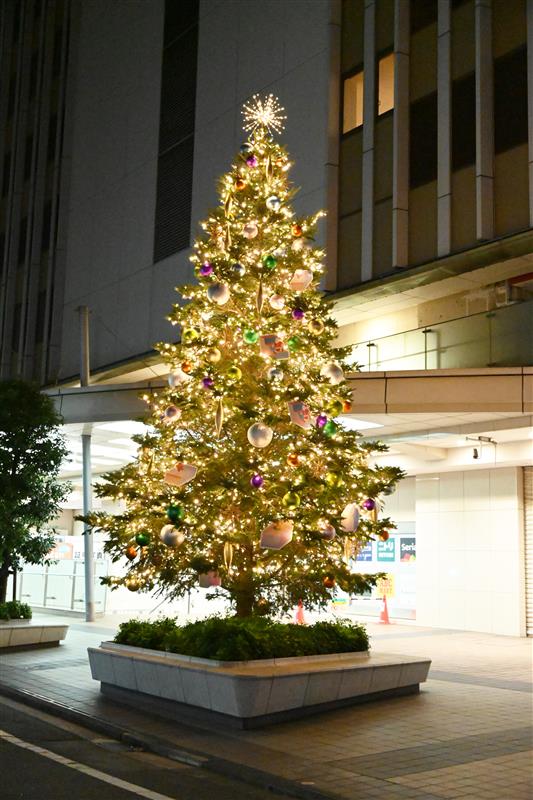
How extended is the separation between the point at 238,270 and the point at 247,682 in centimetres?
587

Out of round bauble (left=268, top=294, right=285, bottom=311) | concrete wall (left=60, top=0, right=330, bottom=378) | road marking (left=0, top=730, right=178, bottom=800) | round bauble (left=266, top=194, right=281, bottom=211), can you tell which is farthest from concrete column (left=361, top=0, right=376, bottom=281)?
road marking (left=0, top=730, right=178, bottom=800)

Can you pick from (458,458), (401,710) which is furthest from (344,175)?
(401,710)

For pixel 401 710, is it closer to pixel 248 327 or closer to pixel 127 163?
pixel 248 327

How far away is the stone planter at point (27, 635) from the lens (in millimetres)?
17344

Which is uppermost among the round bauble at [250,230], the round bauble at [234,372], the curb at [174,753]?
the round bauble at [250,230]

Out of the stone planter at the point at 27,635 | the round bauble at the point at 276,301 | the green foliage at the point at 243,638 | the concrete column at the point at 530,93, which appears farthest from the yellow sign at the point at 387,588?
the round bauble at the point at 276,301

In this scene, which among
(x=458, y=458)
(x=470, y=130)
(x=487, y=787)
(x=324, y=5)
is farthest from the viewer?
(x=324, y=5)

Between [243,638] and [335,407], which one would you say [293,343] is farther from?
[243,638]

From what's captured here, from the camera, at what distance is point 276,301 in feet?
40.3

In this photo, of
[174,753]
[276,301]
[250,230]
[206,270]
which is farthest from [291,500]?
[250,230]

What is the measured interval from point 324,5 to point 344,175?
4.93m

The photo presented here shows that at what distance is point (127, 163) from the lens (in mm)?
30391

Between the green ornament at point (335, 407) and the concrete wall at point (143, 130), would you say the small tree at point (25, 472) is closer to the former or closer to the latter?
the concrete wall at point (143, 130)

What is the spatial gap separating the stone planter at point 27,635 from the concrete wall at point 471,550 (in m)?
10.2
